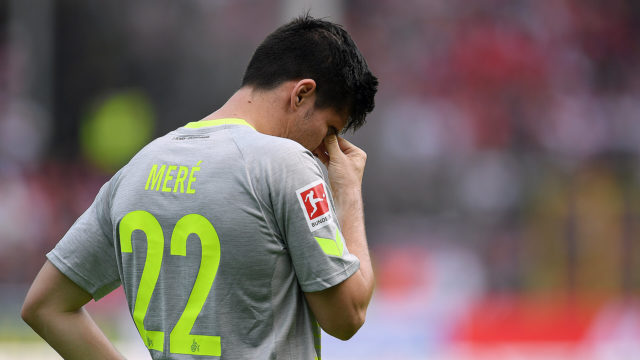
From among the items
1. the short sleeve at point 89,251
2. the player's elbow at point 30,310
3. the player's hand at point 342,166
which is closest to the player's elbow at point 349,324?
the player's hand at point 342,166

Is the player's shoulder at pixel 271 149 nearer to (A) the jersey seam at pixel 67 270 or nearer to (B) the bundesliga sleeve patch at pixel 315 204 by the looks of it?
(B) the bundesliga sleeve patch at pixel 315 204

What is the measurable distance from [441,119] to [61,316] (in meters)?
10.2

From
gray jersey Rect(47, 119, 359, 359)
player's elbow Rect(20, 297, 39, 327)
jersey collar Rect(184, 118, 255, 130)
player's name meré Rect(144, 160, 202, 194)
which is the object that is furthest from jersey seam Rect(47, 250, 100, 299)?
jersey collar Rect(184, 118, 255, 130)

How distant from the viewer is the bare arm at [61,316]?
237cm

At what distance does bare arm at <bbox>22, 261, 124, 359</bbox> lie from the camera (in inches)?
93.4

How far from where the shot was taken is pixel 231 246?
6.82 feet

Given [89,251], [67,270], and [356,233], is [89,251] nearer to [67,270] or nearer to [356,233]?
[67,270]

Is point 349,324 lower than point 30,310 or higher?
higher

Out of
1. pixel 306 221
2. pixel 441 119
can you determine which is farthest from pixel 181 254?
pixel 441 119

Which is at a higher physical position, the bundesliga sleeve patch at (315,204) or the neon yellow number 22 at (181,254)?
the bundesliga sleeve patch at (315,204)

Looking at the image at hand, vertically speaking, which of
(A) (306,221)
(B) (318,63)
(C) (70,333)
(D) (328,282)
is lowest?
(C) (70,333)

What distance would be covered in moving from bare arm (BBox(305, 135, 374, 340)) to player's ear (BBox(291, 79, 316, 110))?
6.5 inches

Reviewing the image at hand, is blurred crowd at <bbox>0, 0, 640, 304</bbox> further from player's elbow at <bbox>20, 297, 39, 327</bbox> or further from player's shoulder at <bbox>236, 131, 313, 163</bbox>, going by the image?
player's shoulder at <bbox>236, 131, 313, 163</bbox>

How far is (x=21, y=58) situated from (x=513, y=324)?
8.33 meters
